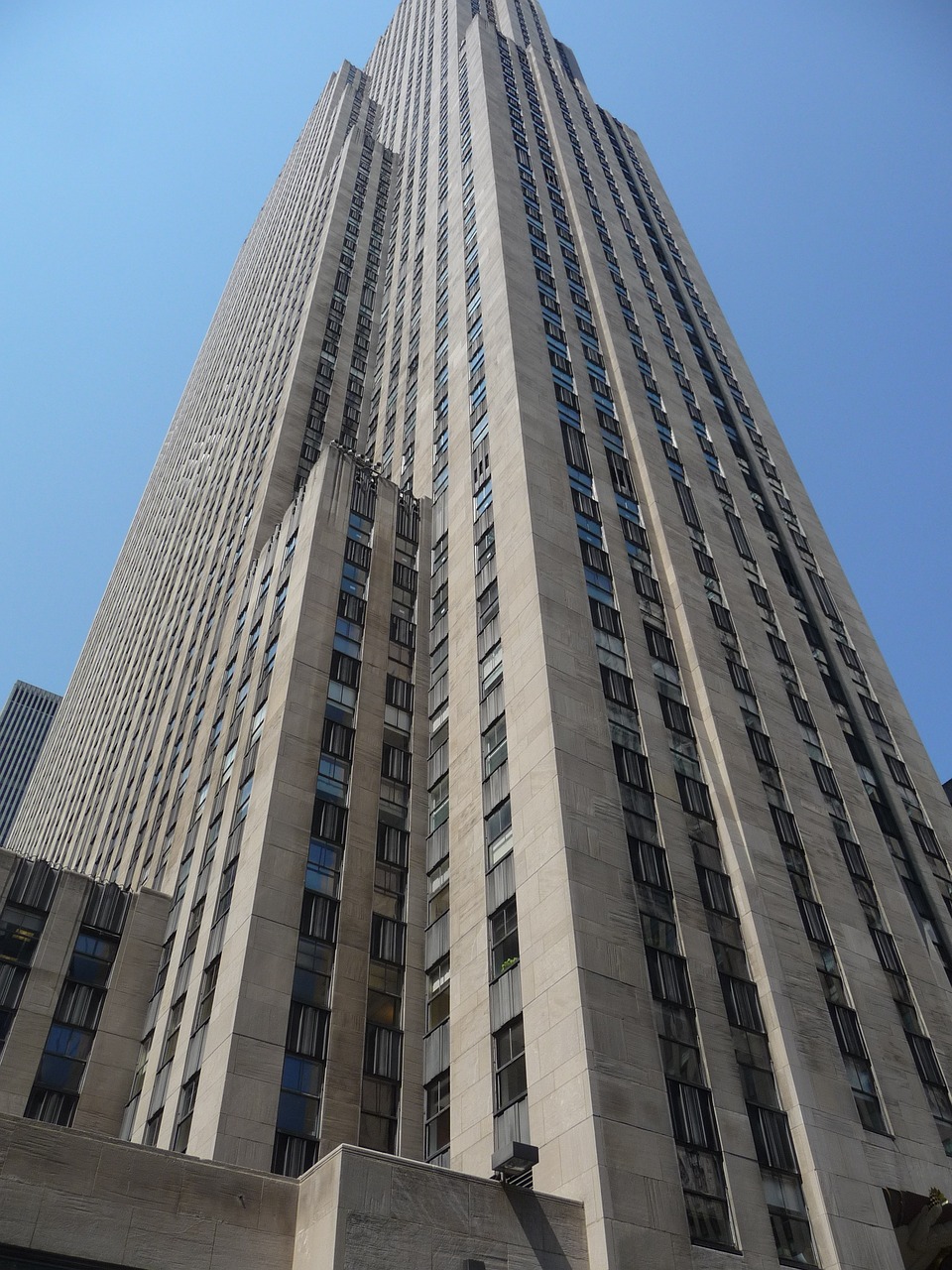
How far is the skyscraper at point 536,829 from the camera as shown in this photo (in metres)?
29.9

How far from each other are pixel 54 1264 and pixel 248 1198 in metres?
4.47

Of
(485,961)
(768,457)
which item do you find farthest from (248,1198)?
(768,457)

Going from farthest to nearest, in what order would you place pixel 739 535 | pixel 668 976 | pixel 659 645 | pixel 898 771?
1. pixel 739 535
2. pixel 898 771
3. pixel 659 645
4. pixel 668 976

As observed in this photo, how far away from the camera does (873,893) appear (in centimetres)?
4103

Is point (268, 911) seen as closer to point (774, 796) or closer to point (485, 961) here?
point (485, 961)

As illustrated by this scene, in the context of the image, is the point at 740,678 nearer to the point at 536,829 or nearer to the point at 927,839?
the point at 927,839

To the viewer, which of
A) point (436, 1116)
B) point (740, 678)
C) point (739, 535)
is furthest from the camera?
point (739, 535)

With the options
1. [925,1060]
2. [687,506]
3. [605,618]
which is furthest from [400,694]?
[925,1060]

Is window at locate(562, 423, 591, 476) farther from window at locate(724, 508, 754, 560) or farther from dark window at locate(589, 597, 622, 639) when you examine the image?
window at locate(724, 508, 754, 560)

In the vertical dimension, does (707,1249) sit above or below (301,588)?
below

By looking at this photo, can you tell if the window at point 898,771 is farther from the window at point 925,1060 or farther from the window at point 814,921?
the window at point 925,1060

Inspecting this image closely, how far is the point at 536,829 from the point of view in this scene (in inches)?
1324

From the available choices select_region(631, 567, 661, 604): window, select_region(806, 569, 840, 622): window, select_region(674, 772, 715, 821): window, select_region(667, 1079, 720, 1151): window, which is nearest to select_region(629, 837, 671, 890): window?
select_region(674, 772, 715, 821): window

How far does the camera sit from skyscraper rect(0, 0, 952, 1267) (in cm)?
2991
